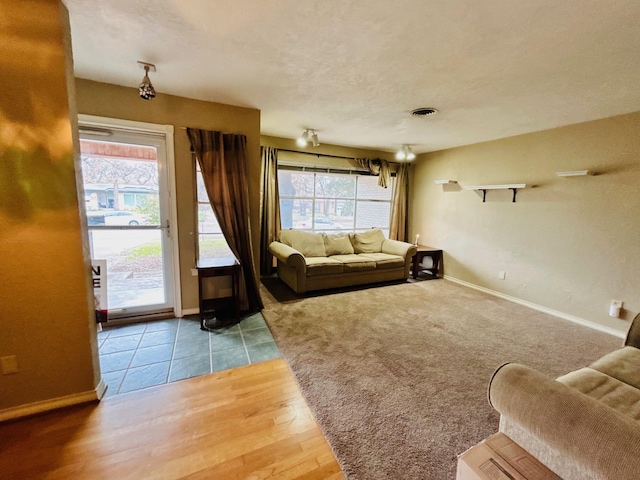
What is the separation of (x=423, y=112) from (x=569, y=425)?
293 centimetres

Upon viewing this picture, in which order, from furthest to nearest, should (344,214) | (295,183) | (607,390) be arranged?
(344,214) < (295,183) < (607,390)

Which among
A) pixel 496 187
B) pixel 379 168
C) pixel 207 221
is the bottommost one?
pixel 207 221

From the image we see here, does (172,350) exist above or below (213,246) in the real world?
below

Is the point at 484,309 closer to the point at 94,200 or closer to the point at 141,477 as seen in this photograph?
the point at 141,477

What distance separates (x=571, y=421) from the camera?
2.79 ft

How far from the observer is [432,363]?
228cm

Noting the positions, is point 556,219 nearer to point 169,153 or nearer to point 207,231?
point 207,231

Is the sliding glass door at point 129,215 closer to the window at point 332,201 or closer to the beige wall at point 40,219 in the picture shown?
the beige wall at point 40,219

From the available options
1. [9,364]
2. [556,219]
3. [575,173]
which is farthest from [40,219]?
[556,219]

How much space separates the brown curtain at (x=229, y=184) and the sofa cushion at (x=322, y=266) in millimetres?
874

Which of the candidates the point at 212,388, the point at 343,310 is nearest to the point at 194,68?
the point at 212,388

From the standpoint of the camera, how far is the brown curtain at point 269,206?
4.34 meters

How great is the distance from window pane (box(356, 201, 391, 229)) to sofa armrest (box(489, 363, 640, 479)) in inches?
177

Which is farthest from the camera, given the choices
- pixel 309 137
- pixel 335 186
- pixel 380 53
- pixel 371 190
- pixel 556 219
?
pixel 371 190
